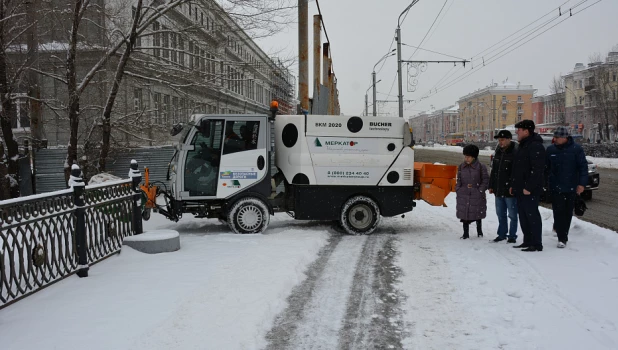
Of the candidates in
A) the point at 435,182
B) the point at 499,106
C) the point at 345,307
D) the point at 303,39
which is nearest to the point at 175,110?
the point at 303,39

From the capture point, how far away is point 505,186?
8.14 metres

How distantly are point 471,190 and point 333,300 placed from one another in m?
4.41

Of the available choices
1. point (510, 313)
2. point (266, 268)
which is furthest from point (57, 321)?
point (510, 313)

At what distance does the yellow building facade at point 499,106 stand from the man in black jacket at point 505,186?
94.6m

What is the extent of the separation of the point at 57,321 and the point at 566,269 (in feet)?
20.3

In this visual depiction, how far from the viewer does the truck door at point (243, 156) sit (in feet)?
29.9

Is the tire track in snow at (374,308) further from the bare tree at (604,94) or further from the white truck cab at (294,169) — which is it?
the bare tree at (604,94)

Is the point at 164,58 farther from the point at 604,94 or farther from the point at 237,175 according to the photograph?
the point at 604,94

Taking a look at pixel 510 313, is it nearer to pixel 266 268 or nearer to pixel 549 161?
pixel 266 268

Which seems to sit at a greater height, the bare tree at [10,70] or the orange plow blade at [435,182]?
the bare tree at [10,70]

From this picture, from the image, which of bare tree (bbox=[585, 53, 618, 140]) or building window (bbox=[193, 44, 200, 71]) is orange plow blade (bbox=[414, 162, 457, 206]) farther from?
bare tree (bbox=[585, 53, 618, 140])

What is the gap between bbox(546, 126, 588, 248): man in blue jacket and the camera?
7.39m

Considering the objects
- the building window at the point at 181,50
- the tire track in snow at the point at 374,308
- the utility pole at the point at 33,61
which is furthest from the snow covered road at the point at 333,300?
the utility pole at the point at 33,61

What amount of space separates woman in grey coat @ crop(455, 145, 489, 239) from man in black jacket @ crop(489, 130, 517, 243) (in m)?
0.33
